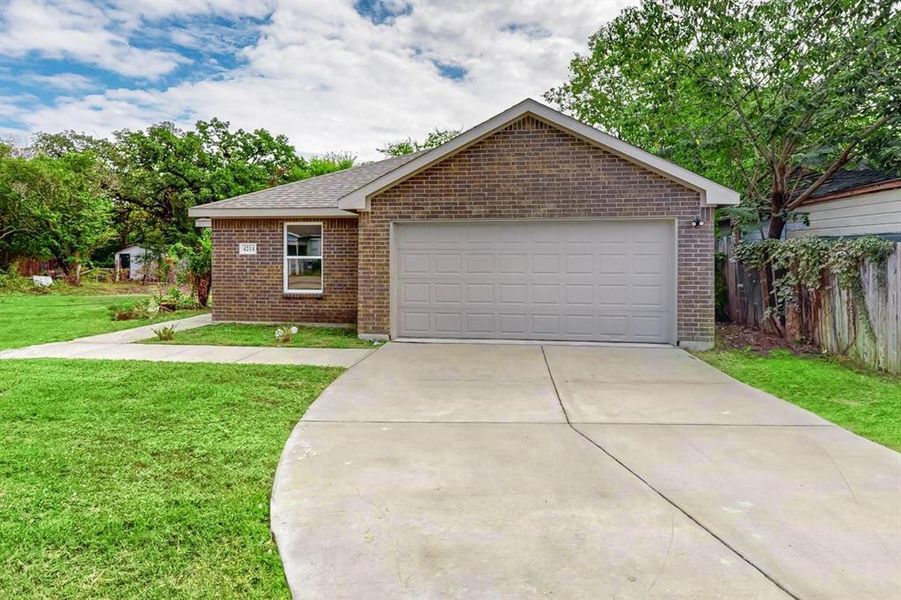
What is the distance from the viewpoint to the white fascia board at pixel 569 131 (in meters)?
8.80

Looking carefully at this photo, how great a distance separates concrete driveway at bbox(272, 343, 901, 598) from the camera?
2504 millimetres

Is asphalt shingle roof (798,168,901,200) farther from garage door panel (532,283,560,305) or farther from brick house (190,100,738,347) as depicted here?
garage door panel (532,283,560,305)

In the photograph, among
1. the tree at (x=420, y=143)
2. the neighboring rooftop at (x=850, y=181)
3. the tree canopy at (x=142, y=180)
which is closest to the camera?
the neighboring rooftop at (x=850, y=181)

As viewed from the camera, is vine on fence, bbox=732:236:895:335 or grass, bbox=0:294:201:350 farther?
grass, bbox=0:294:201:350

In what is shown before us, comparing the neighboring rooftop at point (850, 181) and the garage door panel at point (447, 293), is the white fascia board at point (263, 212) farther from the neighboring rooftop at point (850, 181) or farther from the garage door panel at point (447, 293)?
the neighboring rooftop at point (850, 181)

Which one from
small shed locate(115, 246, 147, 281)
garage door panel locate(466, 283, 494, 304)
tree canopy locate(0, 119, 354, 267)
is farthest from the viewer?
small shed locate(115, 246, 147, 281)

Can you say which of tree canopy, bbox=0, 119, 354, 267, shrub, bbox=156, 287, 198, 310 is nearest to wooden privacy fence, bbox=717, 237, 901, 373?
shrub, bbox=156, 287, 198, 310

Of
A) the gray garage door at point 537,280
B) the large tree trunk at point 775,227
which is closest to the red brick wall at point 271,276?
the gray garage door at point 537,280

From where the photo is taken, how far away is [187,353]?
832cm

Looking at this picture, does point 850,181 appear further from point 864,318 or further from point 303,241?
point 303,241

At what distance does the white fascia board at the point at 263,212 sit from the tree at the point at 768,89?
790cm

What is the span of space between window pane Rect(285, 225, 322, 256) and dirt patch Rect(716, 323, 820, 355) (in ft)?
27.9

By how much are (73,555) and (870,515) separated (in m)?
4.55

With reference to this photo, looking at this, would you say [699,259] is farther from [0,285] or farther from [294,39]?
[0,285]
